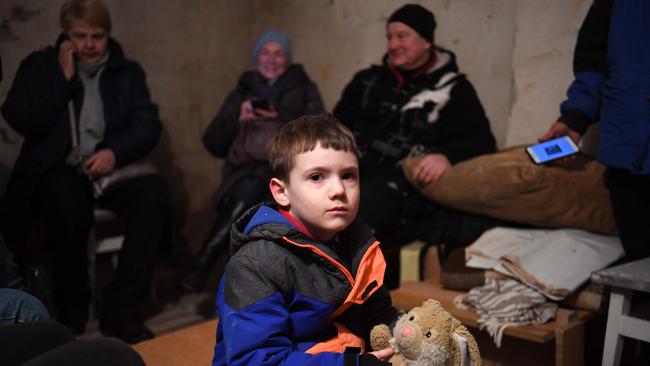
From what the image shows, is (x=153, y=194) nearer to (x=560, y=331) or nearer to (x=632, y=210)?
(x=560, y=331)

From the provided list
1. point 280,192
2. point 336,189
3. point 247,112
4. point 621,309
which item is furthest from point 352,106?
point 336,189

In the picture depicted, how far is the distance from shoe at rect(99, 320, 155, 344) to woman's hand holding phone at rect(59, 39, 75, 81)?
3.88 feet

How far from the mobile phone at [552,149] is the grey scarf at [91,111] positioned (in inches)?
79.2

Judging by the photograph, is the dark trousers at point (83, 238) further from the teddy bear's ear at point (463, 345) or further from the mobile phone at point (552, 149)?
the teddy bear's ear at point (463, 345)

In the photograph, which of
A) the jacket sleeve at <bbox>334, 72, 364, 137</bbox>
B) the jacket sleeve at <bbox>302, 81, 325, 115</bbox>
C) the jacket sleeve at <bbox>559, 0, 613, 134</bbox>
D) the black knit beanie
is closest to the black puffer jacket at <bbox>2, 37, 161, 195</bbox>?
the jacket sleeve at <bbox>302, 81, 325, 115</bbox>

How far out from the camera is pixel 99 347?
4.27 feet

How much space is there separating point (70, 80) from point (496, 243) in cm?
209

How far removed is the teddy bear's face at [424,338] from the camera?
4.36ft

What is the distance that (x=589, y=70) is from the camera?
2426mm

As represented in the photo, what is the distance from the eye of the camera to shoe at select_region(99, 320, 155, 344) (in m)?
2.97

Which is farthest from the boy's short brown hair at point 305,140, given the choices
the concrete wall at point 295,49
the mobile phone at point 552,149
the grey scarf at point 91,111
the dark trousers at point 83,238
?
the concrete wall at point 295,49

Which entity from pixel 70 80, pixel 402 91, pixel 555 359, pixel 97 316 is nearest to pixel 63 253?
pixel 97 316

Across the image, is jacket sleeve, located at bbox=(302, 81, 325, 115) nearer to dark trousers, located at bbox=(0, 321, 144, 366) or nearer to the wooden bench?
the wooden bench

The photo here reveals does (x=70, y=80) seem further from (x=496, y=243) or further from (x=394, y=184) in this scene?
(x=496, y=243)
